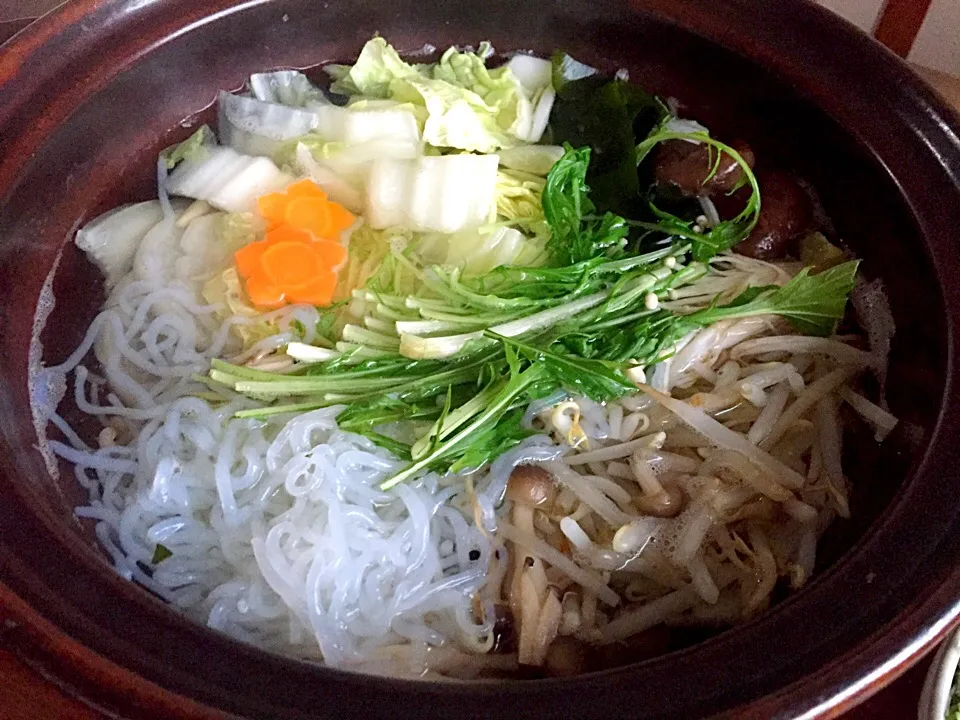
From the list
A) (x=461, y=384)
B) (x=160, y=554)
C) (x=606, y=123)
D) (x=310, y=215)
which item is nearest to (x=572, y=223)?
(x=606, y=123)

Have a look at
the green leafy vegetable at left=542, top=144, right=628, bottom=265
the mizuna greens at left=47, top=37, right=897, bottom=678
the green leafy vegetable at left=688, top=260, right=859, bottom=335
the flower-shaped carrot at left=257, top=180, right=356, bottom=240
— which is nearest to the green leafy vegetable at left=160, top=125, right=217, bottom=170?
the mizuna greens at left=47, top=37, right=897, bottom=678

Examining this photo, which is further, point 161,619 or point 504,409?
point 504,409

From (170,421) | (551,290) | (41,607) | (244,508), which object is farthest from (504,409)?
(41,607)

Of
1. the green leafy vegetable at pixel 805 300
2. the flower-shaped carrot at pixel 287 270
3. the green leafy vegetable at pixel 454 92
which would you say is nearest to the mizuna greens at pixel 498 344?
the green leafy vegetable at pixel 805 300

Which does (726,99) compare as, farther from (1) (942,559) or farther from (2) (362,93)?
(1) (942,559)

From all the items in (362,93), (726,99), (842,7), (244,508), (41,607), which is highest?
(842,7)

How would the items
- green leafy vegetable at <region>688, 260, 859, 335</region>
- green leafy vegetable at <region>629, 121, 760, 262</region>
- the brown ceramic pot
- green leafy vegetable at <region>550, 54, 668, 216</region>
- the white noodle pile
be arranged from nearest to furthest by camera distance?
1. the brown ceramic pot
2. the white noodle pile
3. green leafy vegetable at <region>688, 260, 859, 335</region>
4. green leafy vegetable at <region>629, 121, 760, 262</region>
5. green leafy vegetable at <region>550, 54, 668, 216</region>

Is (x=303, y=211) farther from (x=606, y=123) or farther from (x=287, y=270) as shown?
(x=606, y=123)

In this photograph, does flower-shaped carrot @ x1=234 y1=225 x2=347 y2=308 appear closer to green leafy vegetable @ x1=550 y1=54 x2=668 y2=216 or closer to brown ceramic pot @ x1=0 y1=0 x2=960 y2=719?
brown ceramic pot @ x1=0 y1=0 x2=960 y2=719
